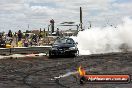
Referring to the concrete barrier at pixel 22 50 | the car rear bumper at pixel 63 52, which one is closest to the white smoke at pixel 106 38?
the concrete barrier at pixel 22 50

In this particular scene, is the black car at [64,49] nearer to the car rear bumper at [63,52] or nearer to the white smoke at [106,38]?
the car rear bumper at [63,52]

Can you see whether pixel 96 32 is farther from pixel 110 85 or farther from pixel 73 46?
pixel 110 85

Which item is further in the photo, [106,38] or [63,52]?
[106,38]

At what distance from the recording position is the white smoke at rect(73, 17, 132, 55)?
41875mm

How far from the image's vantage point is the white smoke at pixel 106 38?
41.9m

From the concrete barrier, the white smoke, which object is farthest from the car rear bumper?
the white smoke

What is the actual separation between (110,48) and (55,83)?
1141 inches

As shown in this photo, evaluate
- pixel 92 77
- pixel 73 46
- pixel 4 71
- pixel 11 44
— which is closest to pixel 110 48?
pixel 11 44

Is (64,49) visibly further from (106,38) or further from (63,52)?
(106,38)

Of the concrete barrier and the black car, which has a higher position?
the black car

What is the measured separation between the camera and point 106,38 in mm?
43406

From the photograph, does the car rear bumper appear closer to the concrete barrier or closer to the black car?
the black car

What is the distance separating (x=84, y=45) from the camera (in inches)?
1631

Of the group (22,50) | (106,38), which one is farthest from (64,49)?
(106,38)
